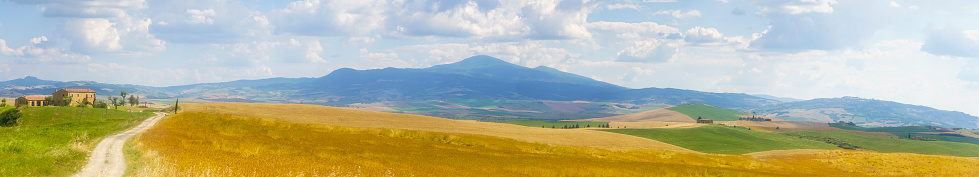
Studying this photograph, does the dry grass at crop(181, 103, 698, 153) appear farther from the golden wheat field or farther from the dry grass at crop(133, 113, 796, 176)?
the dry grass at crop(133, 113, 796, 176)

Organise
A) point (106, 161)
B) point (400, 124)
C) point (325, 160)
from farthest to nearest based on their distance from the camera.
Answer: point (400, 124) < point (325, 160) < point (106, 161)

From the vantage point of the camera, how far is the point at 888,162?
51.2 m

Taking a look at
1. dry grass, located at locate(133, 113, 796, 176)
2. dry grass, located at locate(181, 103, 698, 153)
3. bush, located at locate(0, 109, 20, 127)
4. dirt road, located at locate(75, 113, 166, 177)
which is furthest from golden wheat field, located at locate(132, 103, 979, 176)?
bush, located at locate(0, 109, 20, 127)

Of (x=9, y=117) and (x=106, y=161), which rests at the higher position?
(x=106, y=161)

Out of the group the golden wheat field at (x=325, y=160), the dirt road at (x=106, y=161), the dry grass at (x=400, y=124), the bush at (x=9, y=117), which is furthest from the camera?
the bush at (x=9, y=117)

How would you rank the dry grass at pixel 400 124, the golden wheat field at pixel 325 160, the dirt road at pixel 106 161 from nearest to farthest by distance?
1. the dirt road at pixel 106 161
2. the golden wheat field at pixel 325 160
3. the dry grass at pixel 400 124

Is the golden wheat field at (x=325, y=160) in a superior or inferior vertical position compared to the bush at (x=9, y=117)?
superior

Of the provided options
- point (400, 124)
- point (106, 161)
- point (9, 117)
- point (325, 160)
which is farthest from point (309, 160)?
point (9, 117)

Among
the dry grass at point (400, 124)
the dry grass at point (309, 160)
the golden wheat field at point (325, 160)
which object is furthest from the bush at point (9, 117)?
the dry grass at point (309, 160)

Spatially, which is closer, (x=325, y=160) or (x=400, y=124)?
(x=325, y=160)

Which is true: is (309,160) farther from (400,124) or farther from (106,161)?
(400,124)

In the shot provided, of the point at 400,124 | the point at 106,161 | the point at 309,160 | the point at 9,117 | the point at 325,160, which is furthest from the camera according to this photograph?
the point at 9,117

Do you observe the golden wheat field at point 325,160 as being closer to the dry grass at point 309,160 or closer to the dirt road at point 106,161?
the dry grass at point 309,160

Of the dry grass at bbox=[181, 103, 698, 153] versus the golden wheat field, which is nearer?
the golden wheat field
